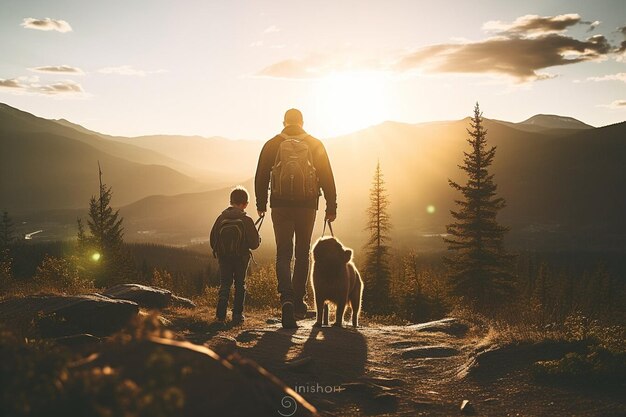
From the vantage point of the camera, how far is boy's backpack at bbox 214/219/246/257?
31.7ft

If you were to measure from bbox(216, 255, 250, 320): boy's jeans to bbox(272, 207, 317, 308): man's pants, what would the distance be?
1.23m

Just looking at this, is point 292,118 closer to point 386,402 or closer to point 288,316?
point 288,316

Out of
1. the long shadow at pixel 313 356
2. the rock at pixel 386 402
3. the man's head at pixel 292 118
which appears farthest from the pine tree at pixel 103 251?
the rock at pixel 386 402

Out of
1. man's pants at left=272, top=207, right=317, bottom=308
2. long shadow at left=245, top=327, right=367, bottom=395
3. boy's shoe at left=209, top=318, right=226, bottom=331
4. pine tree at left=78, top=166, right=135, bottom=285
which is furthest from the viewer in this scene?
pine tree at left=78, top=166, right=135, bottom=285

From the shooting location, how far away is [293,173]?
8.75 meters

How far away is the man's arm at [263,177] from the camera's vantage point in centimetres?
913

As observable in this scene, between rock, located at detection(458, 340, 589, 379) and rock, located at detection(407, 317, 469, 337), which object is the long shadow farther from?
rock, located at detection(407, 317, 469, 337)

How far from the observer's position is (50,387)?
2311 millimetres

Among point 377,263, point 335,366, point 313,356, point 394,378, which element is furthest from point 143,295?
point 377,263

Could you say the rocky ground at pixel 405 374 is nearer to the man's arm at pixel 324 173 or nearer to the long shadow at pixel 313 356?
the long shadow at pixel 313 356

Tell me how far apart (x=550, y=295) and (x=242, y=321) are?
2218 inches

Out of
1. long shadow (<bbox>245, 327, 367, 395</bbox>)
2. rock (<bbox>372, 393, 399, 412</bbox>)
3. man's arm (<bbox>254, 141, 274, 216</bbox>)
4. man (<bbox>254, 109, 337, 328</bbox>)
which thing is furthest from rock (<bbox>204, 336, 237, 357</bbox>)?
man's arm (<bbox>254, 141, 274, 216</bbox>)

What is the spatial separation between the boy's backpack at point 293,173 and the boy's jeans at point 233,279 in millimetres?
1922

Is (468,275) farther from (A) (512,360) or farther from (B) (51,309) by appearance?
(B) (51,309)
